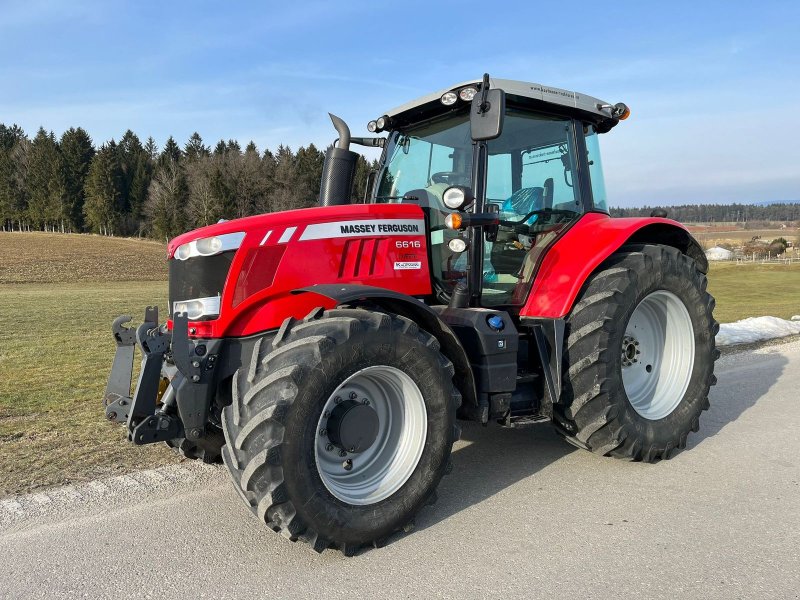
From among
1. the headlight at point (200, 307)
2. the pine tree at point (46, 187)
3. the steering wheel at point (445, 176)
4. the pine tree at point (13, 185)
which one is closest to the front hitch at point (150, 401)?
the headlight at point (200, 307)

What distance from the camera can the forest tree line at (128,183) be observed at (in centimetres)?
6581

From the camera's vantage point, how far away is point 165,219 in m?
67.9

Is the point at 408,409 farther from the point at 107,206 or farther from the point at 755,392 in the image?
the point at 107,206

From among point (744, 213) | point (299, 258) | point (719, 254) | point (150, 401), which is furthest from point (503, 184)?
point (744, 213)

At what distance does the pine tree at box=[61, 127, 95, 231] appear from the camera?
7812 centimetres

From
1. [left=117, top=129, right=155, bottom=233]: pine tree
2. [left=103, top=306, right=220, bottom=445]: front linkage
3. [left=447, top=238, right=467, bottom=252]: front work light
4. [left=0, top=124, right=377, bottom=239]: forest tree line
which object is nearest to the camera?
[left=103, top=306, right=220, bottom=445]: front linkage

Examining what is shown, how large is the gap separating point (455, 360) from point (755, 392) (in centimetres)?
436

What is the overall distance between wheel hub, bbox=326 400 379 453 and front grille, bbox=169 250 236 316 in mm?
928

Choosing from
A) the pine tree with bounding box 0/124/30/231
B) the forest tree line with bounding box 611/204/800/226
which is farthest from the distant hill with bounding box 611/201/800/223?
the pine tree with bounding box 0/124/30/231

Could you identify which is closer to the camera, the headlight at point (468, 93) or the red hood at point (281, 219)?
the red hood at point (281, 219)

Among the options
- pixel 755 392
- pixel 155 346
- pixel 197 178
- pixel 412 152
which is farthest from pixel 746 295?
pixel 197 178

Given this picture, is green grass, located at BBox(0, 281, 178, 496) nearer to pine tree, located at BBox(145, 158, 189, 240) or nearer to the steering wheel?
the steering wheel

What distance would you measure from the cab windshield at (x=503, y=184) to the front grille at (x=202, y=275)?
136 centimetres

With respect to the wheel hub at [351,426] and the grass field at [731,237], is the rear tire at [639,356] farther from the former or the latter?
the grass field at [731,237]
